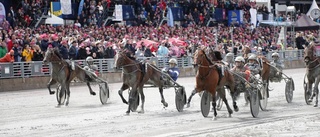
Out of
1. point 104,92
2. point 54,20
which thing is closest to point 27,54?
point 104,92

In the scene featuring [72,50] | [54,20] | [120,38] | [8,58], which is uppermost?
[54,20]

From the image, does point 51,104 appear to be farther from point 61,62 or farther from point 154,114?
point 154,114

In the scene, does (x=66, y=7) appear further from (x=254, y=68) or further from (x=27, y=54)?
(x=254, y=68)

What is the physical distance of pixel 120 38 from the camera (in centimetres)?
3275

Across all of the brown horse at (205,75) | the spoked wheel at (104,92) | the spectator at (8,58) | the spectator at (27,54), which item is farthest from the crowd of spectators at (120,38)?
the brown horse at (205,75)

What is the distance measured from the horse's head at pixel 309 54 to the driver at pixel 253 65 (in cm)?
120

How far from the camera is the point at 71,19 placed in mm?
35469

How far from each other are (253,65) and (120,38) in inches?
516

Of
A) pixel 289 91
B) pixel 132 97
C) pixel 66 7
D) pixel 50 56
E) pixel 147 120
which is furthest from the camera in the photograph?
pixel 66 7

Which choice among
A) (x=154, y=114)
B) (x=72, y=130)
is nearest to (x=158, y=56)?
(x=154, y=114)

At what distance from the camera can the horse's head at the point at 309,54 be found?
20094 mm

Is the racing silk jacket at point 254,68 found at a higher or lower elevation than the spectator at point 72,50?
lower

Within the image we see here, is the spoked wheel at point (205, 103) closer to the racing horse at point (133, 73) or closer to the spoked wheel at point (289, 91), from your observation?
the racing horse at point (133, 73)

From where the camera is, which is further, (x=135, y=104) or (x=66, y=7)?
(x=66, y=7)
